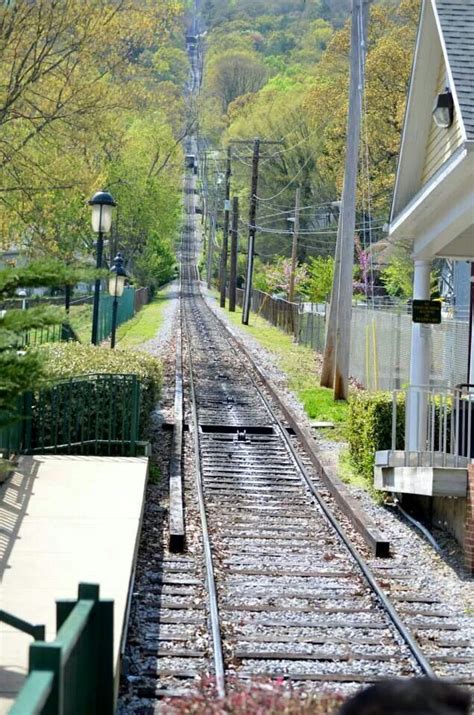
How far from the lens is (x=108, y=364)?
1805 cm

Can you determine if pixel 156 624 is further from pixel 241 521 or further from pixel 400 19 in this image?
pixel 400 19

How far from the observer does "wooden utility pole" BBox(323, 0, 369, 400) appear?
24.9 meters

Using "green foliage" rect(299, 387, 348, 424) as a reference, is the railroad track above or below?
below

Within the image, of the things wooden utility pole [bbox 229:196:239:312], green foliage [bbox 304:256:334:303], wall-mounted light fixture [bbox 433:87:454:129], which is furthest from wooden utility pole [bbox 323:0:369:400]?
wooden utility pole [bbox 229:196:239:312]

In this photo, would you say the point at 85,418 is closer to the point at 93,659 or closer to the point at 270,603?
the point at 270,603

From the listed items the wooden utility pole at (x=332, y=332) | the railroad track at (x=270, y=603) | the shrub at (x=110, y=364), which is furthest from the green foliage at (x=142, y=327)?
the railroad track at (x=270, y=603)

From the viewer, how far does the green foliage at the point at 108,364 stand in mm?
17312

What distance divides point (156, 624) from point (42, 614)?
132 centimetres

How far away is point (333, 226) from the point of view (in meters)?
69.7

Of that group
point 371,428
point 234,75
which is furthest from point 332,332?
point 234,75

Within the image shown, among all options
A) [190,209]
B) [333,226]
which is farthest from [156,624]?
[190,209]

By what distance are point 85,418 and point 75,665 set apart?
11.5 m

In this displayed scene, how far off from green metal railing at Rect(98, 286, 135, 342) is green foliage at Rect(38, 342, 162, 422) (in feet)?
60.7

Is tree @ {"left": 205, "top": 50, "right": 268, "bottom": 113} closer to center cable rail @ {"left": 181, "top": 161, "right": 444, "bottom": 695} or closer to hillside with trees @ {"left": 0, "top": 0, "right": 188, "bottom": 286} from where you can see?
center cable rail @ {"left": 181, "top": 161, "right": 444, "bottom": 695}
